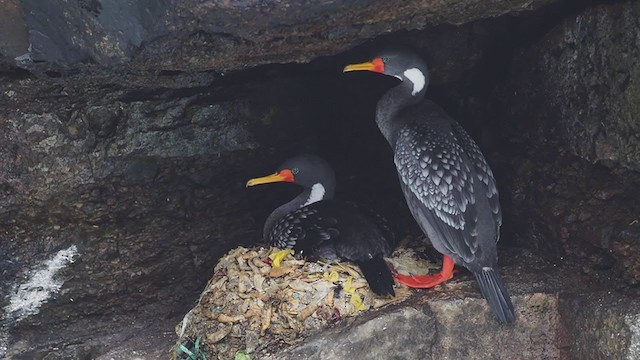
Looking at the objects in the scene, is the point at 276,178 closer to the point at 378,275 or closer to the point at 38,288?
the point at 378,275

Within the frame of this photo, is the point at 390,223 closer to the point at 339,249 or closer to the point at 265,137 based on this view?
the point at 339,249

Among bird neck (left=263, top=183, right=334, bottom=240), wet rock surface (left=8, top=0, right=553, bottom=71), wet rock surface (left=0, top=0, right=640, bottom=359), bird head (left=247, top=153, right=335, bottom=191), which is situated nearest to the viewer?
wet rock surface (left=8, top=0, right=553, bottom=71)

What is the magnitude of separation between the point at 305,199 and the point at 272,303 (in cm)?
115

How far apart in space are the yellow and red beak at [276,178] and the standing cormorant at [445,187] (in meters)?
0.76

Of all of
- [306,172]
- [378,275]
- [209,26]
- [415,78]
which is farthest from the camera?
[306,172]

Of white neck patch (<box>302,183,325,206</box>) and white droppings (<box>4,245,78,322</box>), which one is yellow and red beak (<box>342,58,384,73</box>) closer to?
white neck patch (<box>302,183,325,206</box>)

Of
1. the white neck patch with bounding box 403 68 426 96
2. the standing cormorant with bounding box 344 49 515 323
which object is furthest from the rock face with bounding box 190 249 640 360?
the white neck patch with bounding box 403 68 426 96

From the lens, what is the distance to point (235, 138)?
528cm

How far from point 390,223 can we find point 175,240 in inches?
59.0

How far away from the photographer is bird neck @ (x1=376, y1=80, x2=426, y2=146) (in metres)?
5.37

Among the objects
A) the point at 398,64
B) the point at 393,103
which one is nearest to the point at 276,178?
the point at 393,103

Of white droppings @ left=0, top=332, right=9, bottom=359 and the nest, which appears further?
white droppings @ left=0, top=332, right=9, bottom=359

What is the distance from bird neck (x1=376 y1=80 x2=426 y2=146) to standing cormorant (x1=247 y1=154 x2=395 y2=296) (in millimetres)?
527

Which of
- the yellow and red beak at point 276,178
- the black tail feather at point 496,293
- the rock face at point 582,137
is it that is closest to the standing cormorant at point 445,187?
the black tail feather at point 496,293
